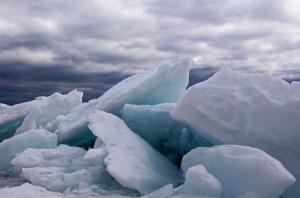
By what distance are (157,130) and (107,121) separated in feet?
4.07

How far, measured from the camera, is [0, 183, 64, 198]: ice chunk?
3.91 meters

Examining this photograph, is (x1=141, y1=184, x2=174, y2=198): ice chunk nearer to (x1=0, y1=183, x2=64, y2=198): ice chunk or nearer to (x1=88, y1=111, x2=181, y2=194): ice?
(x1=88, y1=111, x2=181, y2=194): ice

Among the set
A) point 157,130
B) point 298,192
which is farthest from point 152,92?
point 298,192

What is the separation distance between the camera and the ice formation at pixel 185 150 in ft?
12.9

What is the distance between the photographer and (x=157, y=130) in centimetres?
661

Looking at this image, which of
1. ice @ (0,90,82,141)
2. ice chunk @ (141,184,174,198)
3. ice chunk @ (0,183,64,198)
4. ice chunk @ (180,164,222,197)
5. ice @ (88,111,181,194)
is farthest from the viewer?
ice @ (0,90,82,141)

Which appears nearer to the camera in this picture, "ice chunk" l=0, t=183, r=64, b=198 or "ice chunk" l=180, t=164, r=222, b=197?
"ice chunk" l=180, t=164, r=222, b=197

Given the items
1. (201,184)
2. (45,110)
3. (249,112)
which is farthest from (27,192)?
(45,110)

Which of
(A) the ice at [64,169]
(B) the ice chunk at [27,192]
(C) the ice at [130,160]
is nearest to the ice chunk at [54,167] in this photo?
(A) the ice at [64,169]

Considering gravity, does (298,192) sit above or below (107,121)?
below

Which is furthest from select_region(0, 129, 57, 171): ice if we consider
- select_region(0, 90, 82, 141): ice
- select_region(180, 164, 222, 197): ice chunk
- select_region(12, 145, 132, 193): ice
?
select_region(180, 164, 222, 197): ice chunk

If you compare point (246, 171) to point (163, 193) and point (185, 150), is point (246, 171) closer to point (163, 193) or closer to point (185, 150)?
point (163, 193)

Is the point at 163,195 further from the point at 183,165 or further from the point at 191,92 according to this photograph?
the point at 191,92

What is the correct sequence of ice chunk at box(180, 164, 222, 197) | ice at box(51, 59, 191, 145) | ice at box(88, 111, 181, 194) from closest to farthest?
→ ice chunk at box(180, 164, 222, 197)
ice at box(88, 111, 181, 194)
ice at box(51, 59, 191, 145)
